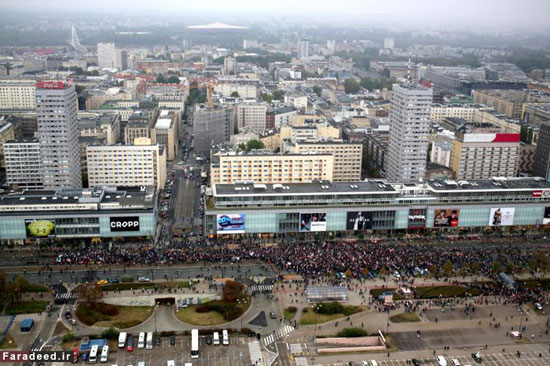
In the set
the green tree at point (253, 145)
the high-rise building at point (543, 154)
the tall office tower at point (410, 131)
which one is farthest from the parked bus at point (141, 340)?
the high-rise building at point (543, 154)

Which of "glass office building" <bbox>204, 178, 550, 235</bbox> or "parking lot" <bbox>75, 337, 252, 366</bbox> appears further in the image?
"glass office building" <bbox>204, 178, 550, 235</bbox>

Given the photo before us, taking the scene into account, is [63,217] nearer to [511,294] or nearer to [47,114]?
[47,114]

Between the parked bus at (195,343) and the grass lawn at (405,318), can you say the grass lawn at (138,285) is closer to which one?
the parked bus at (195,343)

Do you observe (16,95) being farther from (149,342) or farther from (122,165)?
(149,342)

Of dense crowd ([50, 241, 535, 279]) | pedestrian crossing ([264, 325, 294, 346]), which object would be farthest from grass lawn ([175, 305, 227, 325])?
dense crowd ([50, 241, 535, 279])

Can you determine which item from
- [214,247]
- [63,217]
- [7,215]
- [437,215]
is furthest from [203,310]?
[437,215]

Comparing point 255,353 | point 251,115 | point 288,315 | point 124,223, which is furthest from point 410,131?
point 251,115

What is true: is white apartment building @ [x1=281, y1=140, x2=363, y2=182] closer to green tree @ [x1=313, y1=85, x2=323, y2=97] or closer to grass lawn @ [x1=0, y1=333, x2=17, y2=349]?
grass lawn @ [x1=0, y1=333, x2=17, y2=349]
